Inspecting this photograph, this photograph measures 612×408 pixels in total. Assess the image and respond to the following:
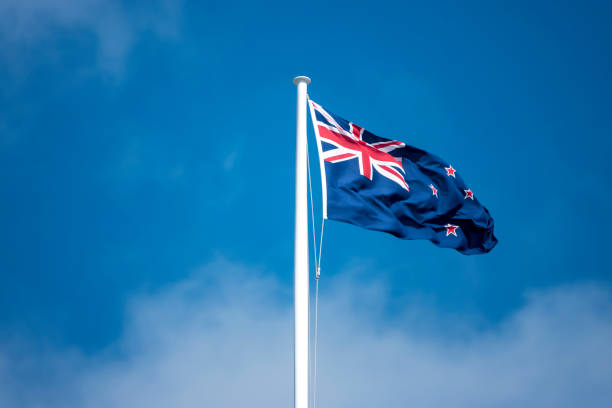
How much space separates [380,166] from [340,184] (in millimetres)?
2039

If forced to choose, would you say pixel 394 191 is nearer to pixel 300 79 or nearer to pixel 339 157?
pixel 339 157

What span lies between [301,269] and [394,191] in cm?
429

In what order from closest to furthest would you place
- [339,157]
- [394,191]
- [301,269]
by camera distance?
[301,269]
[339,157]
[394,191]

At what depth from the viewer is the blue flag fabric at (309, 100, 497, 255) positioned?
1361 centimetres

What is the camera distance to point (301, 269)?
11.7m

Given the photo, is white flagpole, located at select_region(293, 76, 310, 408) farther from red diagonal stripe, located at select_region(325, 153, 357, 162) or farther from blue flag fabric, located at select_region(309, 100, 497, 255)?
red diagonal stripe, located at select_region(325, 153, 357, 162)

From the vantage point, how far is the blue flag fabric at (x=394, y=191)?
13.6 m

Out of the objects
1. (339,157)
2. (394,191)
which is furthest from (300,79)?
(394,191)

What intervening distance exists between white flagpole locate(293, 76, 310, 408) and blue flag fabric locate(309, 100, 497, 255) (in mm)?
445

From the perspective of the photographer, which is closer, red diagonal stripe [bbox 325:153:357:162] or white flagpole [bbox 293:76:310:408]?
white flagpole [bbox 293:76:310:408]

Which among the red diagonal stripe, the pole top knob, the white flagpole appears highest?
the pole top knob

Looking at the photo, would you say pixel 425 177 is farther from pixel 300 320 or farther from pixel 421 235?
pixel 300 320

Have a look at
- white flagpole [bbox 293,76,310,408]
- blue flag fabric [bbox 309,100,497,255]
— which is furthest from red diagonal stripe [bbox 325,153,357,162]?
white flagpole [bbox 293,76,310,408]

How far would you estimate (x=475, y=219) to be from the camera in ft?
57.0
